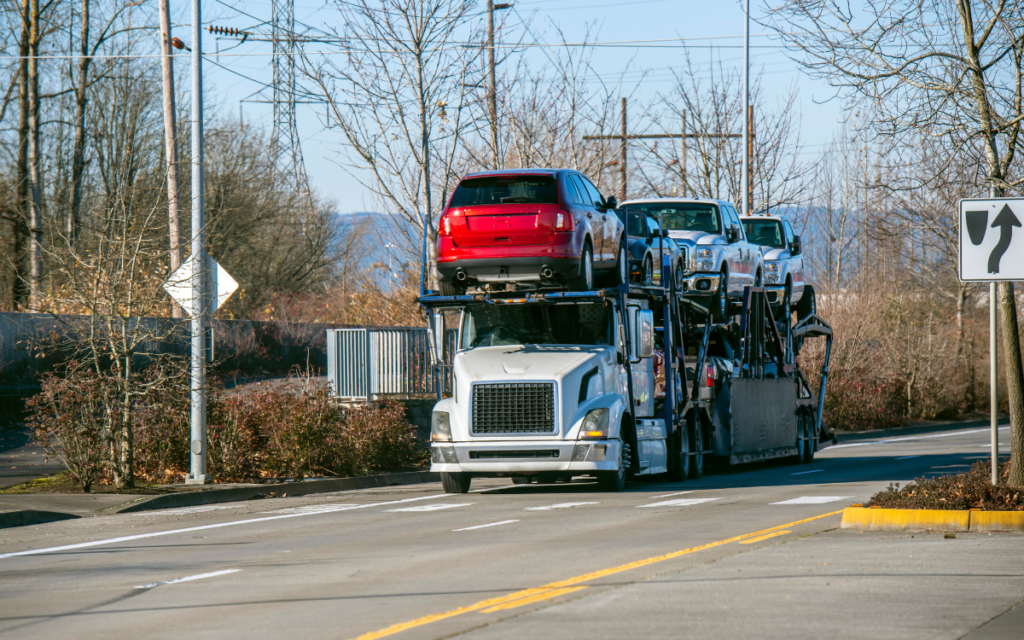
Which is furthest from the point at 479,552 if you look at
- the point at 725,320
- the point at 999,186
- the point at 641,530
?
the point at 725,320

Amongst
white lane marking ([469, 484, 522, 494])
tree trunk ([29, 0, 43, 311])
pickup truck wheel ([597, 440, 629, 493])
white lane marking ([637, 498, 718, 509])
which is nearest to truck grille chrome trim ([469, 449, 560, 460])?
pickup truck wheel ([597, 440, 629, 493])

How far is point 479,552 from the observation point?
1084cm

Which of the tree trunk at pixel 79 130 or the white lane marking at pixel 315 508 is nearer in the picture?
the white lane marking at pixel 315 508

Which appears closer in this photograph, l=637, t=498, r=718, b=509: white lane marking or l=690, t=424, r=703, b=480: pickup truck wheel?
l=637, t=498, r=718, b=509: white lane marking

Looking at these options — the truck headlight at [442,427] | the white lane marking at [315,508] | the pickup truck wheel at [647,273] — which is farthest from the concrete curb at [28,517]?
the pickup truck wheel at [647,273]

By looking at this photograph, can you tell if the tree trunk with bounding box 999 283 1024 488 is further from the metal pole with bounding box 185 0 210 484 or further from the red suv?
the metal pole with bounding box 185 0 210 484

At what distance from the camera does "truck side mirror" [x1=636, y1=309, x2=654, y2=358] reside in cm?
1767

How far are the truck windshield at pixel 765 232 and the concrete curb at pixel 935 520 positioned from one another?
12.9m

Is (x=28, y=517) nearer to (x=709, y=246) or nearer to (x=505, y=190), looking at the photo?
(x=505, y=190)

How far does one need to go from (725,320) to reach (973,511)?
976 cm

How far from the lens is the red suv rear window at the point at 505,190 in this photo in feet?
53.1

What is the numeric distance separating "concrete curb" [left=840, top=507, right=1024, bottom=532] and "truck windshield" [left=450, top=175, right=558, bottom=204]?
607 cm

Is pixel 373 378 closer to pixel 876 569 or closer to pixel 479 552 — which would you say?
pixel 479 552

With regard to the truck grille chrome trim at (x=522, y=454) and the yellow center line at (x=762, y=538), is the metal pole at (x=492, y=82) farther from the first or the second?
the yellow center line at (x=762, y=538)
